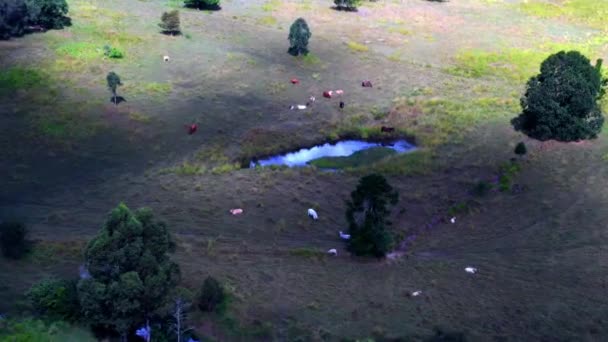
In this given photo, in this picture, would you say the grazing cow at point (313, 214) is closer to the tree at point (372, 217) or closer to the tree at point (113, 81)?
the tree at point (372, 217)

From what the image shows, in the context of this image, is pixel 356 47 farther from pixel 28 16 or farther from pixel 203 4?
pixel 28 16

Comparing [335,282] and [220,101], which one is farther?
[220,101]

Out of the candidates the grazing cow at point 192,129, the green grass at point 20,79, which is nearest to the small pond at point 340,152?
the grazing cow at point 192,129

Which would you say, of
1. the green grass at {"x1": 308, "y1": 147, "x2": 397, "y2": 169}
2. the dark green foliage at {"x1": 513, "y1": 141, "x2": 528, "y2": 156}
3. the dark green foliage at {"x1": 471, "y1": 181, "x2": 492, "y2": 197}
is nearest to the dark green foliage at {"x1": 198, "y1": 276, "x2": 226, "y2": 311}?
the green grass at {"x1": 308, "y1": 147, "x2": 397, "y2": 169}

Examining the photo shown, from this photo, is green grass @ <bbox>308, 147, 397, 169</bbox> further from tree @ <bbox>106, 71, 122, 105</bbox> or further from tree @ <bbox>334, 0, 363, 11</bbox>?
tree @ <bbox>334, 0, 363, 11</bbox>

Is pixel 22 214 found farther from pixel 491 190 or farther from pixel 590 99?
pixel 590 99

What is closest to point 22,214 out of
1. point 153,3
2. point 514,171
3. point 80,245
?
point 80,245

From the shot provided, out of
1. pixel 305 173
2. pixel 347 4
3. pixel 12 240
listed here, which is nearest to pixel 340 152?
pixel 305 173
